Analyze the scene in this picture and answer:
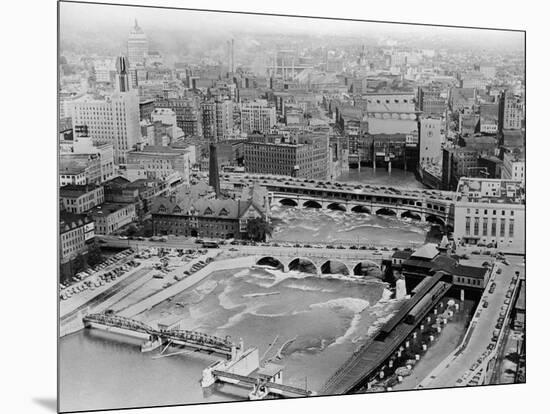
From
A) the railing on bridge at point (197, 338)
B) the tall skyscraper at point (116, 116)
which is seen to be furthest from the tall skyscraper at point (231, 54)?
the railing on bridge at point (197, 338)

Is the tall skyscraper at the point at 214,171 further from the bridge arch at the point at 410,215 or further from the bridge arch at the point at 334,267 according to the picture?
the bridge arch at the point at 410,215

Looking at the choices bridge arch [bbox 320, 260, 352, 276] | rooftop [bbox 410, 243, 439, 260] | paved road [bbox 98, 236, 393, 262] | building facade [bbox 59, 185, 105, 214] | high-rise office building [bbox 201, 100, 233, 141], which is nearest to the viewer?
building facade [bbox 59, 185, 105, 214]

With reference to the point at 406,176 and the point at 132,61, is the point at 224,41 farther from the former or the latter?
the point at 406,176

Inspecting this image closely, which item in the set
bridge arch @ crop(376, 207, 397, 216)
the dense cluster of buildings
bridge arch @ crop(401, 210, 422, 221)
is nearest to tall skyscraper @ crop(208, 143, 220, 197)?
the dense cluster of buildings

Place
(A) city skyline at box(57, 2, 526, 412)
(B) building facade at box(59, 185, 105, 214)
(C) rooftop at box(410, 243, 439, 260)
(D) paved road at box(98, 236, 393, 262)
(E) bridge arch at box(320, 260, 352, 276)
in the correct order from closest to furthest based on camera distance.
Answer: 1. (B) building facade at box(59, 185, 105, 214)
2. (A) city skyline at box(57, 2, 526, 412)
3. (D) paved road at box(98, 236, 393, 262)
4. (E) bridge arch at box(320, 260, 352, 276)
5. (C) rooftop at box(410, 243, 439, 260)

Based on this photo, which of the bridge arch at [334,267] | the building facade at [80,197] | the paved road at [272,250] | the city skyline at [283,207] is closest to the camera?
the building facade at [80,197]

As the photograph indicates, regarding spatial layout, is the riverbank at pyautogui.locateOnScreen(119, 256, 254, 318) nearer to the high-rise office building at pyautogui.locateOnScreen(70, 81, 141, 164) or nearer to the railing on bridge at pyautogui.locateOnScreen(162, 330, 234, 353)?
the railing on bridge at pyautogui.locateOnScreen(162, 330, 234, 353)

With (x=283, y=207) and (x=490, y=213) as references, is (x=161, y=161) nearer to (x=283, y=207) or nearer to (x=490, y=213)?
(x=283, y=207)

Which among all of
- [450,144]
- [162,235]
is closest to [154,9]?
[162,235]
